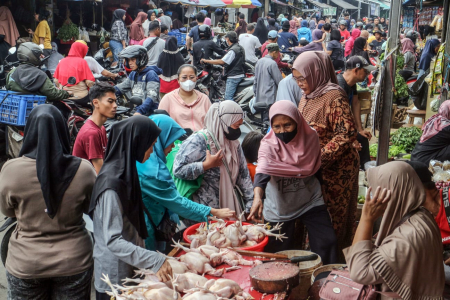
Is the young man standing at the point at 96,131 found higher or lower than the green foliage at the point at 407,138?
higher

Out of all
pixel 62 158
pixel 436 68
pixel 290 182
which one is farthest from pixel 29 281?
pixel 436 68

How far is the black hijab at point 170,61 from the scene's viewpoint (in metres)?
9.09

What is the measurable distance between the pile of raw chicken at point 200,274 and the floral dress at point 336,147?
0.77 meters

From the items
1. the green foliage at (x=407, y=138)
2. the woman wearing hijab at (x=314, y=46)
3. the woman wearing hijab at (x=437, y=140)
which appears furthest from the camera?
the woman wearing hijab at (x=314, y=46)

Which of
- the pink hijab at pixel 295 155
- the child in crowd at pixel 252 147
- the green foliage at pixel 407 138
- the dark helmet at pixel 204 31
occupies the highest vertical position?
the dark helmet at pixel 204 31

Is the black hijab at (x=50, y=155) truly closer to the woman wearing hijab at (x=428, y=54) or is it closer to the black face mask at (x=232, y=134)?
the black face mask at (x=232, y=134)

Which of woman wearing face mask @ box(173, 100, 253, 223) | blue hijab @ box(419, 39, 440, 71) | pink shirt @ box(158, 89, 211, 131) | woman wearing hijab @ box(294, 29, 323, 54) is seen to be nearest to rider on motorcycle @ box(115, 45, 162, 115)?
pink shirt @ box(158, 89, 211, 131)

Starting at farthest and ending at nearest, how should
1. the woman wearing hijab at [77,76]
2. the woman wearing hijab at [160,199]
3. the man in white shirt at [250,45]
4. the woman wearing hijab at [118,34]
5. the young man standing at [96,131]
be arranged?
the woman wearing hijab at [118,34], the man in white shirt at [250,45], the woman wearing hijab at [77,76], the young man standing at [96,131], the woman wearing hijab at [160,199]

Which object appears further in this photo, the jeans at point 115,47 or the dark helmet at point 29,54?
the jeans at point 115,47

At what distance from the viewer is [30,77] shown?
7207 millimetres

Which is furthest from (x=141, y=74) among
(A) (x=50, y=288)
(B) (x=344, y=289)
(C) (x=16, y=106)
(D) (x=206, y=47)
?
(B) (x=344, y=289)

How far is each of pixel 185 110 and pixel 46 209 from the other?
3.54m

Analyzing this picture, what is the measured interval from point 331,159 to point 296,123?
0.48 meters

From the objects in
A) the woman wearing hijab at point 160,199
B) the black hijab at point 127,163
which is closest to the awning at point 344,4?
the woman wearing hijab at point 160,199
